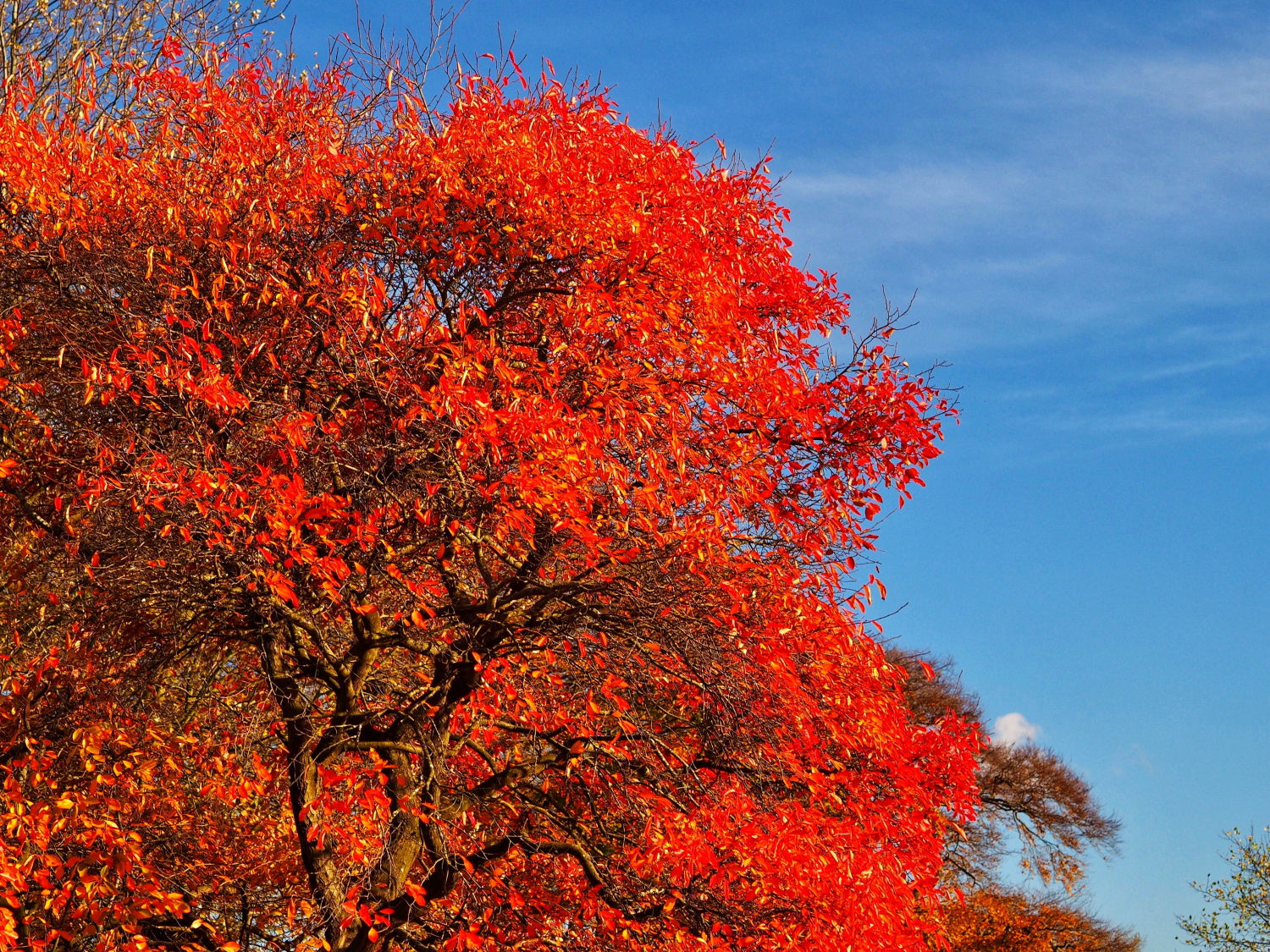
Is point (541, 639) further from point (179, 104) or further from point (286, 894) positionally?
point (179, 104)

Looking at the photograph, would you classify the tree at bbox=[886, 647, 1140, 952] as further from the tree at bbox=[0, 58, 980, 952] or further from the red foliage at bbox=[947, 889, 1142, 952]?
the tree at bbox=[0, 58, 980, 952]

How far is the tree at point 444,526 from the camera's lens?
400 inches

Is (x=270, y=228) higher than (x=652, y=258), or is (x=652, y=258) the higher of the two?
(x=652, y=258)

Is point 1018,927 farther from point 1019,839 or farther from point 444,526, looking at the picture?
point 444,526

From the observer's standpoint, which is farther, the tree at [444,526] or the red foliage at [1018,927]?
the red foliage at [1018,927]

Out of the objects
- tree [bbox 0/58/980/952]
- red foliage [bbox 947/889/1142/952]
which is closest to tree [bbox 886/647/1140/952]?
red foliage [bbox 947/889/1142/952]

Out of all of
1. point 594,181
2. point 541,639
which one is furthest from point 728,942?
point 594,181

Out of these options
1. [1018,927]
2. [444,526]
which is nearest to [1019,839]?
[1018,927]

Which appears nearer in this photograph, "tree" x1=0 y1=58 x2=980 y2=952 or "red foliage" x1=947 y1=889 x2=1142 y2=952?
"tree" x1=0 y1=58 x2=980 y2=952

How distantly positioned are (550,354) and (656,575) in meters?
2.55

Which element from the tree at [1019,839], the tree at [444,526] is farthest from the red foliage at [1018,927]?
the tree at [444,526]

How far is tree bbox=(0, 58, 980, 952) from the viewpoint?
10148 mm

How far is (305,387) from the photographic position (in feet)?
35.9

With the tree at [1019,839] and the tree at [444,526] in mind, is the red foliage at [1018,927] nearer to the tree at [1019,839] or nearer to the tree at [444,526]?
the tree at [1019,839]
